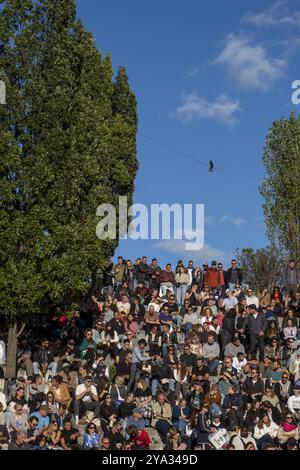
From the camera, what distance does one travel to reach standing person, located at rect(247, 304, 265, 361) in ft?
76.2

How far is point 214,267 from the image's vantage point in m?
28.4

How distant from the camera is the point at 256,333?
23.4 metres

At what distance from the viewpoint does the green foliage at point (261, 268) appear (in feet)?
173

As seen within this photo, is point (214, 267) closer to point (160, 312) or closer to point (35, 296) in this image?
point (160, 312)

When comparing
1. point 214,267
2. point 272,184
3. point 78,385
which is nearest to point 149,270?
point 214,267

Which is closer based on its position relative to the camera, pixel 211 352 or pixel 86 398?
pixel 86 398

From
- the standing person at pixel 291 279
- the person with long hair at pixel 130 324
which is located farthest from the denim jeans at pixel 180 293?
the standing person at pixel 291 279


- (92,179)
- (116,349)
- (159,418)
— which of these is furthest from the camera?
(92,179)

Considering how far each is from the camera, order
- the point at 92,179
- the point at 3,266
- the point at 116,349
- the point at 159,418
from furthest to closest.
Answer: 1. the point at 92,179
2. the point at 3,266
3. the point at 116,349
4. the point at 159,418

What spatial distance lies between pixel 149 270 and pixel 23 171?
23.5 feet

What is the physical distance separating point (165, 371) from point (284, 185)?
2480 cm

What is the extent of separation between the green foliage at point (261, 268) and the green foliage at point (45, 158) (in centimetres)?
2804

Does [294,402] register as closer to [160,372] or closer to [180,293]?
[160,372]

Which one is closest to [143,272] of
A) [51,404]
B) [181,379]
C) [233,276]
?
[233,276]
